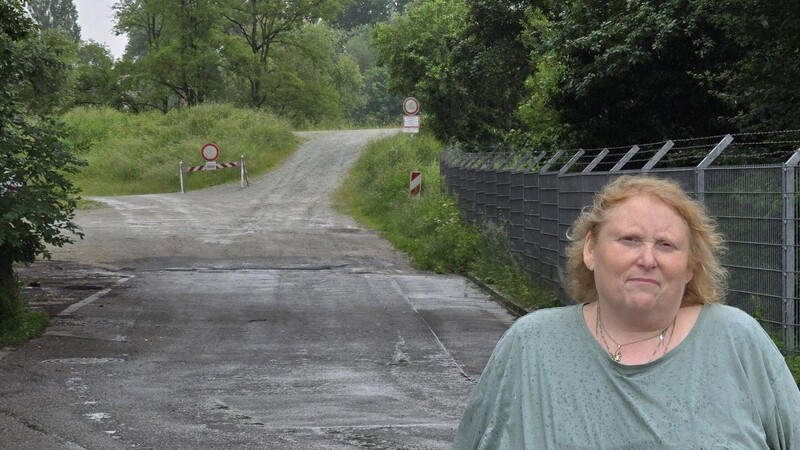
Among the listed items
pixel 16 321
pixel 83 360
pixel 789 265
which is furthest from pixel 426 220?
pixel 789 265

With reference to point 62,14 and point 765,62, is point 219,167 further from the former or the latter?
point 62,14

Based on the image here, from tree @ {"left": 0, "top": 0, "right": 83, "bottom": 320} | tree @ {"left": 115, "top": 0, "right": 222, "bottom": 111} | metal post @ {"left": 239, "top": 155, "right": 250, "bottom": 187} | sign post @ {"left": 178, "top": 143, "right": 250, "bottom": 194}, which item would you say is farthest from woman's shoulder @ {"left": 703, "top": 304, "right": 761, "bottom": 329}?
tree @ {"left": 115, "top": 0, "right": 222, "bottom": 111}

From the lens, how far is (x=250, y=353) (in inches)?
519

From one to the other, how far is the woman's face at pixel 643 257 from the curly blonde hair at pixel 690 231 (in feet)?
0.07

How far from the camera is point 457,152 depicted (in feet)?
108

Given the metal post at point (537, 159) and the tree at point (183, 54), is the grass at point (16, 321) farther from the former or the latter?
the tree at point (183, 54)

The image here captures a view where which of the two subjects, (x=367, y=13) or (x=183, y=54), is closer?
(x=183, y=54)

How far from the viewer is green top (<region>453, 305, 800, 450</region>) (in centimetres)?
299

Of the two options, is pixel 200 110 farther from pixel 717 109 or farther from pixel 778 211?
pixel 778 211

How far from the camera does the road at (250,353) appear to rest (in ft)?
30.0

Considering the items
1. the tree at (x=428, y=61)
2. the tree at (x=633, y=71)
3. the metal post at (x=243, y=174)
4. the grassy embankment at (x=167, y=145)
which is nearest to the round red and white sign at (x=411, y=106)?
the metal post at (x=243, y=174)

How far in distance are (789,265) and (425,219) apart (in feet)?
61.4

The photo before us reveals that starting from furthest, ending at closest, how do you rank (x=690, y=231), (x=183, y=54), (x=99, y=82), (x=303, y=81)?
(x=303, y=81)
(x=99, y=82)
(x=183, y=54)
(x=690, y=231)

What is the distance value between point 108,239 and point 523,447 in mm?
25486
